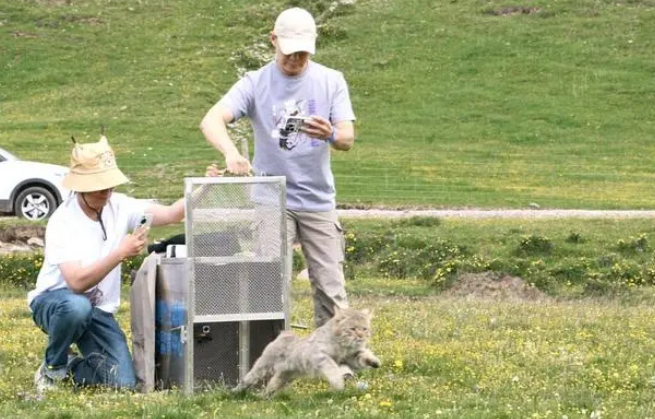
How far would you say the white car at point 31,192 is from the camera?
25.3 m

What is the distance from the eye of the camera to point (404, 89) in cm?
4188

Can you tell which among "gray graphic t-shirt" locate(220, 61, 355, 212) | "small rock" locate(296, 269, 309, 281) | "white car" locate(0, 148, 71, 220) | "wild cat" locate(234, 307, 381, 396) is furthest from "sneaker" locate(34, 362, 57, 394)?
"white car" locate(0, 148, 71, 220)

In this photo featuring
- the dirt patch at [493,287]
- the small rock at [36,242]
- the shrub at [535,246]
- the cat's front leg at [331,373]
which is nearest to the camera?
the cat's front leg at [331,373]

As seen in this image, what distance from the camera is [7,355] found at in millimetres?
10227

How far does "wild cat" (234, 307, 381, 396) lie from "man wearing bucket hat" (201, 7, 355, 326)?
806mm

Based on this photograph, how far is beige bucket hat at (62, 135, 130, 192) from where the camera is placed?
8711mm

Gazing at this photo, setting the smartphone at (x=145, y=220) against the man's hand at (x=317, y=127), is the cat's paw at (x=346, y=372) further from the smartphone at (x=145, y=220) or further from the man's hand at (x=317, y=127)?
the smartphone at (x=145, y=220)

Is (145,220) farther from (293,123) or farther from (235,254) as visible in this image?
(293,123)

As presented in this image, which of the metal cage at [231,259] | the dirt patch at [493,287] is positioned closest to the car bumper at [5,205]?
the dirt patch at [493,287]

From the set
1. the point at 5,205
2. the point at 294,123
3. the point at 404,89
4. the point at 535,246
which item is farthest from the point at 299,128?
the point at 404,89

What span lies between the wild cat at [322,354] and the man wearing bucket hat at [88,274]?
1.13 meters

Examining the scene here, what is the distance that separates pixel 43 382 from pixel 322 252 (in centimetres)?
211

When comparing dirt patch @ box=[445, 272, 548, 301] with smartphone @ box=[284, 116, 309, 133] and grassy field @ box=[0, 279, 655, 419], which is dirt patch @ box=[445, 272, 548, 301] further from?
smartphone @ box=[284, 116, 309, 133]

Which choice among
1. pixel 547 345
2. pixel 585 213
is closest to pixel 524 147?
pixel 585 213
